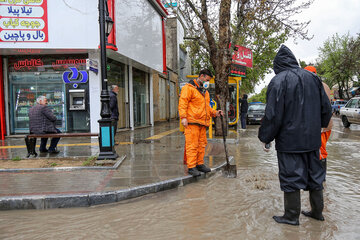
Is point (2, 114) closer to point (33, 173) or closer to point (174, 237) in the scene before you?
point (33, 173)

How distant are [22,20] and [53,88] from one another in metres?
2.93

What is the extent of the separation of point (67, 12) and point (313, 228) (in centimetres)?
1118

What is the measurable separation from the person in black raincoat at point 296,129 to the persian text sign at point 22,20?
10.3m

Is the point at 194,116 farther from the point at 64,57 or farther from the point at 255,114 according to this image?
Answer: the point at 255,114

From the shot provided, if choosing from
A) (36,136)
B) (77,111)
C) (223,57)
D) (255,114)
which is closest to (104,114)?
(36,136)

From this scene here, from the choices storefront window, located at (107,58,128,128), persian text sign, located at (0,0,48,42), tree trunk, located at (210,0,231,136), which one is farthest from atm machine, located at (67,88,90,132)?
tree trunk, located at (210,0,231,136)

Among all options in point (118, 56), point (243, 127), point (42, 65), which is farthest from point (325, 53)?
point (42, 65)

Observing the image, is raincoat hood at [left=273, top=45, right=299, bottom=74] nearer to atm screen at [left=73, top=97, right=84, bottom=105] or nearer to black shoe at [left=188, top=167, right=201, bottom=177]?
black shoe at [left=188, top=167, right=201, bottom=177]

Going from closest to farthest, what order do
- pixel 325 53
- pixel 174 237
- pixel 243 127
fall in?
1. pixel 174 237
2. pixel 243 127
3. pixel 325 53

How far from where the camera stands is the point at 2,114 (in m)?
11.6

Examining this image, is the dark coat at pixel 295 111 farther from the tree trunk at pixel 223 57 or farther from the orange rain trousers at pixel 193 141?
the tree trunk at pixel 223 57

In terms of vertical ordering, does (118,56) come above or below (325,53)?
below

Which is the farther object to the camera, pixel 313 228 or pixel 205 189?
pixel 205 189

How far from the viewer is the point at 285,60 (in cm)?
321
